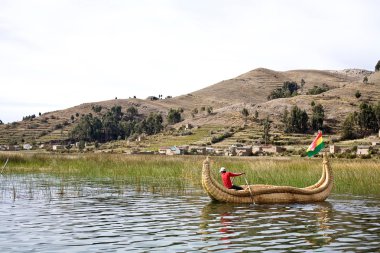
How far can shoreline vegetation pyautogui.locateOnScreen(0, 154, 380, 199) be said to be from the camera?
30516 mm

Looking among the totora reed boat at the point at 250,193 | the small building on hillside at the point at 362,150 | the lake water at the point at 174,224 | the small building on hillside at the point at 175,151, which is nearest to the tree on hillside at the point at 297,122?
the small building on hillside at the point at 175,151

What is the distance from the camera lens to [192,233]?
54.6 ft

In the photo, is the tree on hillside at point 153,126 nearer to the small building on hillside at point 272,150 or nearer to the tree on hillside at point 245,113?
the tree on hillside at point 245,113

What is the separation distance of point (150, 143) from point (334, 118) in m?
60.3

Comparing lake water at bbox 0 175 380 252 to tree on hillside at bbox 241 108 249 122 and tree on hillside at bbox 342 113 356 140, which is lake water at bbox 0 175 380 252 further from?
tree on hillside at bbox 241 108 249 122

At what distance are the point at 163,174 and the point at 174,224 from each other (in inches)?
725

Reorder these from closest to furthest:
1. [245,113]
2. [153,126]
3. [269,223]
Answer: [269,223] → [245,113] → [153,126]

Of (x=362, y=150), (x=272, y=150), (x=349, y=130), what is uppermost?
(x=349, y=130)

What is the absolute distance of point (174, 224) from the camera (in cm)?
1827

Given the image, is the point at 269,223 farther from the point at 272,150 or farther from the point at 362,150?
the point at 272,150

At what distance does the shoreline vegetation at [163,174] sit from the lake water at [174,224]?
9.95 feet

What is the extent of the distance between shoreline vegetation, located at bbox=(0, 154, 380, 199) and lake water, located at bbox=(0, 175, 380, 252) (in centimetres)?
303

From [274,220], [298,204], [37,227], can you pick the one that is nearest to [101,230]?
[37,227]

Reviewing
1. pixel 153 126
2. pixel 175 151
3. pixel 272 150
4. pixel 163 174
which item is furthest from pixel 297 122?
pixel 163 174
